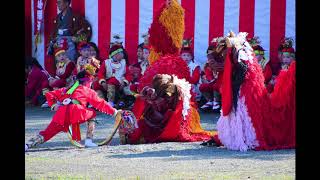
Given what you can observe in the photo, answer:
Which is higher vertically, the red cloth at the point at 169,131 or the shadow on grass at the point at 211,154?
the red cloth at the point at 169,131

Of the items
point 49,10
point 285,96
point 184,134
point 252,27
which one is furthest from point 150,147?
point 49,10

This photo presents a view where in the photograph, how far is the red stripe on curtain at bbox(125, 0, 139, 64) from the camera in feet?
39.7

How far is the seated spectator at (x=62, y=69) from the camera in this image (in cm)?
1129

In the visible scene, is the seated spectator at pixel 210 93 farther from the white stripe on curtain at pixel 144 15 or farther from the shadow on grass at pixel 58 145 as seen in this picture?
the shadow on grass at pixel 58 145

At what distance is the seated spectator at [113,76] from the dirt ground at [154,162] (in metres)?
3.20

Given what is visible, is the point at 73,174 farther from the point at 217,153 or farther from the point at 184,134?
the point at 184,134

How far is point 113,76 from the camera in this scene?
11391 mm

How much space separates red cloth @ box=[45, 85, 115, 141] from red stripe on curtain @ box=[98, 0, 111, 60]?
465 cm

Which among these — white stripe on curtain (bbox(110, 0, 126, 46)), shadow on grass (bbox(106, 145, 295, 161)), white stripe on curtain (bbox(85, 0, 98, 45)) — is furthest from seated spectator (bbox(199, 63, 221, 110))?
shadow on grass (bbox(106, 145, 295, 161))

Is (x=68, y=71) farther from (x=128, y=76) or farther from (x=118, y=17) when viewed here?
(x=118, y=17)

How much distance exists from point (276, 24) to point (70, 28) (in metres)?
3.26

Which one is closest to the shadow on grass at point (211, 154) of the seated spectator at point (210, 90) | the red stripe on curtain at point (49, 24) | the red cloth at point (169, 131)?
the red cloth at point (169, 131)

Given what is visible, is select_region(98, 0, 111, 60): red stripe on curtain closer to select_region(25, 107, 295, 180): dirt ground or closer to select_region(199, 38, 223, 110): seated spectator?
select_region(199, 38, 223, 110): seated spectator
